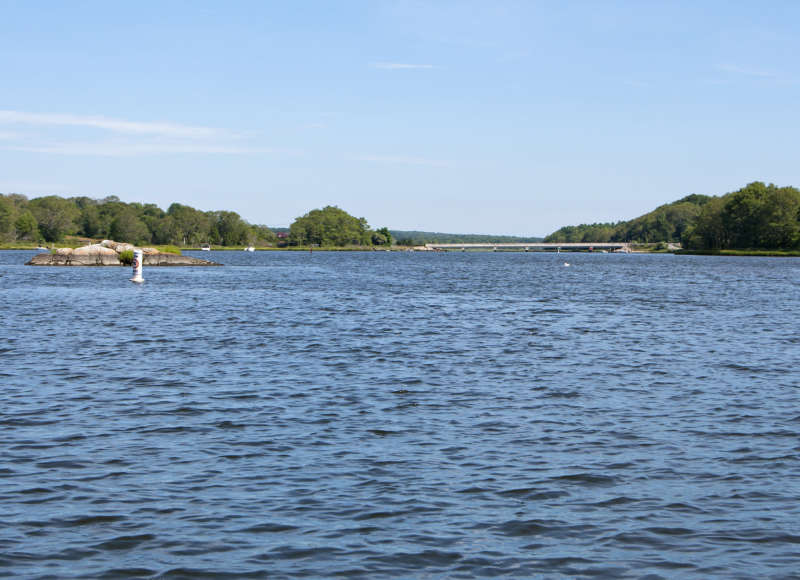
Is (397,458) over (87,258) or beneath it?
beneath

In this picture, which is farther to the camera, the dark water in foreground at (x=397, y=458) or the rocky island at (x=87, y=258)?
the rocky island at (x=87, y=258)

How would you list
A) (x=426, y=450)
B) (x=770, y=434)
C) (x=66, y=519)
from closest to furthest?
(x=66, y=519) → (x=426, y=450) → (x=770, y=434)

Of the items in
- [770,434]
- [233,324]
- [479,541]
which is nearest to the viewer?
[479,541]

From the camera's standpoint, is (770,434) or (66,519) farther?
(770,434)

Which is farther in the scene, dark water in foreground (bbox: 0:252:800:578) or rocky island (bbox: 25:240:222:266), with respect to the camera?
rocky island (bbox: 25:240:222:266)

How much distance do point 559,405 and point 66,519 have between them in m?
12.4

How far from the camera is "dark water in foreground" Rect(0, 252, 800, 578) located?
34.9ft

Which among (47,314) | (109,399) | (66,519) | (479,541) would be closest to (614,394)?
(479,541)

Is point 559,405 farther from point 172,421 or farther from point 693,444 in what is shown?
point 172,421

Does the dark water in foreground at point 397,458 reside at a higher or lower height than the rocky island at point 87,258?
lower

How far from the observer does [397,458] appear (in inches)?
599

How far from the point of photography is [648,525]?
11.8 metres

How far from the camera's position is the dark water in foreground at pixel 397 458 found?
10633 millimetres

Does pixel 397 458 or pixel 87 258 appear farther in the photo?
pixel 87 258
